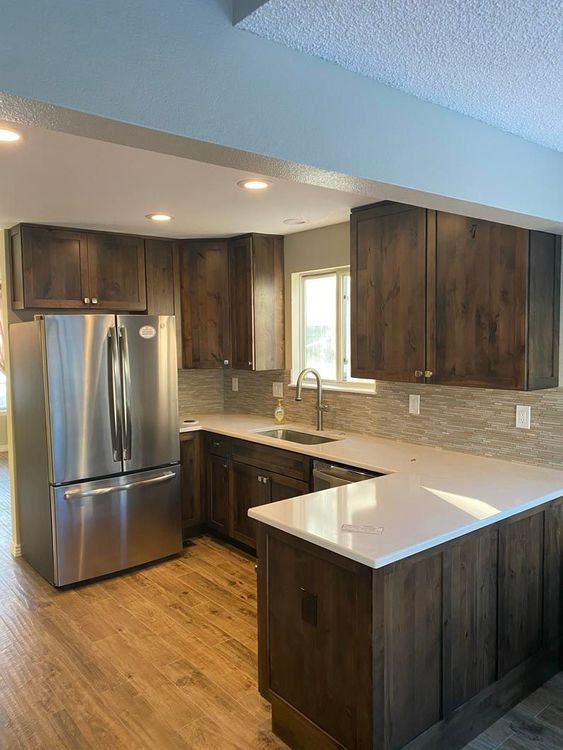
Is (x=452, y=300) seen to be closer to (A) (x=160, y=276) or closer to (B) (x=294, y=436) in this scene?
(B) (x=294, y=436)

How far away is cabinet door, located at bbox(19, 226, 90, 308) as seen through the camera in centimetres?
371

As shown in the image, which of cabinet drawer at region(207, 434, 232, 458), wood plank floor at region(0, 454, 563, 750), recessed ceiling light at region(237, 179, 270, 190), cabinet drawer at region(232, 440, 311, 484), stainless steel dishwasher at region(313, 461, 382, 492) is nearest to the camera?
wood plank floor at region(0, 454, 563, 750)

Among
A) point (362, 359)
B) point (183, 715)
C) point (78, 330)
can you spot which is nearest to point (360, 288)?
point (362, 359)

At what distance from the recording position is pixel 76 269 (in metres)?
3.89

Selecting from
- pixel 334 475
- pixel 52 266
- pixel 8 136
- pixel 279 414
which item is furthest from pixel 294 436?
pixel 8 136

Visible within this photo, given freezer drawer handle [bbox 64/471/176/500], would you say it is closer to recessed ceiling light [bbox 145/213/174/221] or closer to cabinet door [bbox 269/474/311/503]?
cabinet door [bbox 269/474/311/503]

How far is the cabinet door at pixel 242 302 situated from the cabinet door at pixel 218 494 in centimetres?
77

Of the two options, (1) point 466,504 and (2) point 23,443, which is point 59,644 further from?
(1) point 466,504

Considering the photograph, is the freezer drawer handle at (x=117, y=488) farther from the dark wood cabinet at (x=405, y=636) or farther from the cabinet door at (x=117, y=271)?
the dark wood cabinet at (x=405, y=636)

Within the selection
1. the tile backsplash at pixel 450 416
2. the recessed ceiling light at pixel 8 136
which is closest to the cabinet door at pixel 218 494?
the tile backsplash at pixel 450 416

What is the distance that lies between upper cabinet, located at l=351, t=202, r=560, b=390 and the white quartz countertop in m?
0.44

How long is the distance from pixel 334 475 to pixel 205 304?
1.95 metres

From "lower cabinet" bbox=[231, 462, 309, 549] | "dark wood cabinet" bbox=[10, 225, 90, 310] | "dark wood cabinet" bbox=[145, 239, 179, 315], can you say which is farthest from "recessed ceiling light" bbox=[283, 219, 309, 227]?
"lower cabinet" bbox=[231, 462, 309, 549]

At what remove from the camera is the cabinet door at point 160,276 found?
14.0 feet
